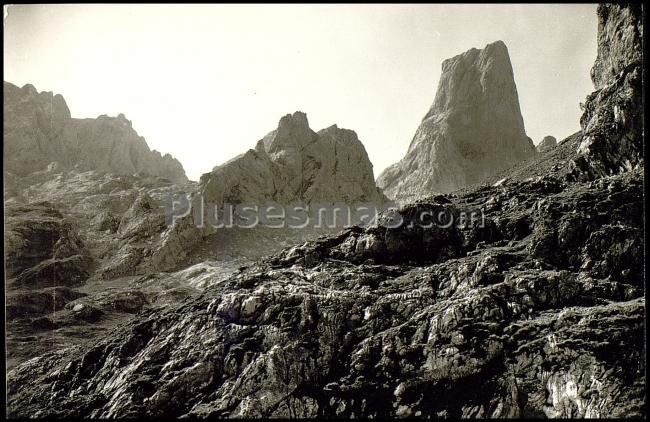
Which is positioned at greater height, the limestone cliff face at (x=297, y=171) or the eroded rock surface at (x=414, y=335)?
the limestone cliff face at (x=297, y=171)

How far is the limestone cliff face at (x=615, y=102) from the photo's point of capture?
2536cm

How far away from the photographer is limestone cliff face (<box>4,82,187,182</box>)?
257 ft

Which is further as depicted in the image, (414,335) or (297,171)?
(297,171)

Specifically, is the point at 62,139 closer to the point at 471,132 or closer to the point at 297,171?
the point at 297,171

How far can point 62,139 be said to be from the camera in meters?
82.6

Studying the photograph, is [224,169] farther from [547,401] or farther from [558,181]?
[547,401]

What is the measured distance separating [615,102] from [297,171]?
1735 inches

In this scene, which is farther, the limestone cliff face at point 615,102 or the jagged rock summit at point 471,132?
the jagged rock summit at point 471,132

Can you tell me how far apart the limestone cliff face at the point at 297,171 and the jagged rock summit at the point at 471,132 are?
15.6m

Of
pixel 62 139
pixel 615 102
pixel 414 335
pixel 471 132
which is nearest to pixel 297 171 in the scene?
pixel 471 132

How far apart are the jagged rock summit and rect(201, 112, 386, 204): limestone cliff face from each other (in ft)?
51.1

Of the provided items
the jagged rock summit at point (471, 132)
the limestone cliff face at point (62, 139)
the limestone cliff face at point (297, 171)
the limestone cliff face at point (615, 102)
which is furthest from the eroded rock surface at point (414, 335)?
the limestone cliff face at point (62, 139)

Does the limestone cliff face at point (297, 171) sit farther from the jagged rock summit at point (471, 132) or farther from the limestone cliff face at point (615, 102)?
the limestone cliff face at point (615, 102)

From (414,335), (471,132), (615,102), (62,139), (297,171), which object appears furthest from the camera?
(471,132)
